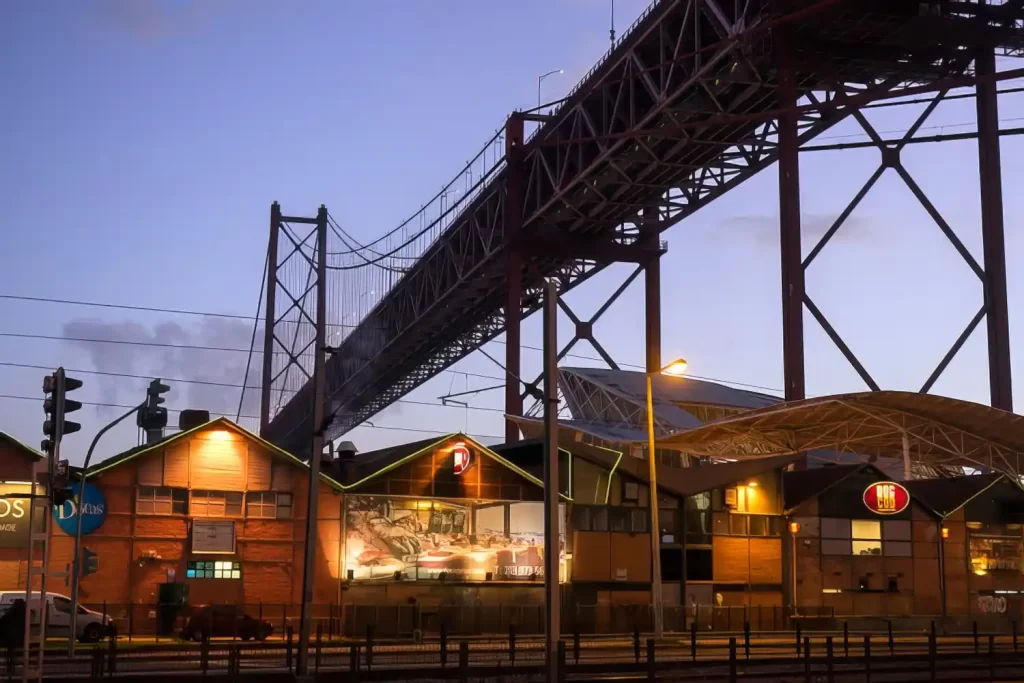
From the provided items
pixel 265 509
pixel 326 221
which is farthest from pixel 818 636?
pixel 326 221

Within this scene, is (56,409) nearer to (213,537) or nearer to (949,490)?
(213,537)

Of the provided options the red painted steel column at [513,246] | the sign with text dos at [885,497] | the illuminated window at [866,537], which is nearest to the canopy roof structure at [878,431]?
the sign with text dos at [885,497]

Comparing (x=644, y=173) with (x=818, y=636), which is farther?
(x=644, y=173)

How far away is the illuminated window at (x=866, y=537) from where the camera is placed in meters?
66.0

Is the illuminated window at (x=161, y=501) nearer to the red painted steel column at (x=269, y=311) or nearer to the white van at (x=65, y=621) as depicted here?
the white van at (x=65, y=621)

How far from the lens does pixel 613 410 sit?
314 ft

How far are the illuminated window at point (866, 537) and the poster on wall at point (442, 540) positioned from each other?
52.7 ft

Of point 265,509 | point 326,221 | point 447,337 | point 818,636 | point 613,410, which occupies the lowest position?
point 818,636

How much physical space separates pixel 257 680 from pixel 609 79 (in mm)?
51947

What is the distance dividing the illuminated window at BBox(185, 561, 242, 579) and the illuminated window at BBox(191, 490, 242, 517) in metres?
1.87

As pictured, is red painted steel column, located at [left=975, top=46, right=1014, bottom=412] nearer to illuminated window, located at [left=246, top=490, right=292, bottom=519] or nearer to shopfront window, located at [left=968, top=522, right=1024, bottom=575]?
shopfront window, located at [left=968, top=522, right=1024, bottom=575]

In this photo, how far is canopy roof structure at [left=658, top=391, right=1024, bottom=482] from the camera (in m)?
62.9

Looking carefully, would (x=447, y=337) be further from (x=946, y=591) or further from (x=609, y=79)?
(x=946, y=591)

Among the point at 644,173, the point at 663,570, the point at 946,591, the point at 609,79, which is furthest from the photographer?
the point at 644,173
